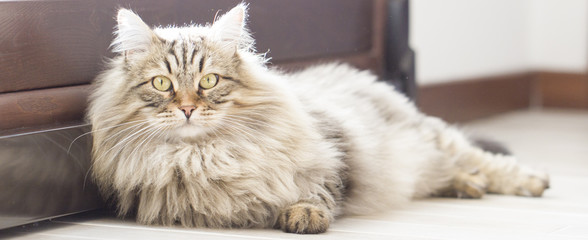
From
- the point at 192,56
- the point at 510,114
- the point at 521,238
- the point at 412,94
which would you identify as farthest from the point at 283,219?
the point at 510,114

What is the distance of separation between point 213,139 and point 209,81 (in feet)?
0.46

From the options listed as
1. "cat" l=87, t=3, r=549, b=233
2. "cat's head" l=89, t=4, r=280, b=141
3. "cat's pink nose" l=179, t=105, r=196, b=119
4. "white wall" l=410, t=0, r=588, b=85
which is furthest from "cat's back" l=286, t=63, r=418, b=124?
"white wall" l=410, t=0, r=588, b=85

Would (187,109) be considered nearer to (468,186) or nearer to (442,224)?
(442,224)

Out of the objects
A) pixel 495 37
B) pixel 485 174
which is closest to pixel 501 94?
pixel 495 37

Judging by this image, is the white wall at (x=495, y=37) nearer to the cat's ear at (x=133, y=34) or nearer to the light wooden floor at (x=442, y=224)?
the light wooden floor at (x=442, y=224)

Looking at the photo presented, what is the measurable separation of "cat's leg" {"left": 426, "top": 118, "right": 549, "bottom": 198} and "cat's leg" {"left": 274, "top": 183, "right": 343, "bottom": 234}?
1.96 ft

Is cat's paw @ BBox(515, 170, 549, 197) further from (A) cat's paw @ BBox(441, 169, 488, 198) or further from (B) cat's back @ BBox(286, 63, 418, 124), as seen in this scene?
(B) cat's back @ BBox(286, 63, 418, 124)

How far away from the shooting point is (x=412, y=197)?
2438mm

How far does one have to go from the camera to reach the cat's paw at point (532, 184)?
246 cm

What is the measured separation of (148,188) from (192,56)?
0.34 meters

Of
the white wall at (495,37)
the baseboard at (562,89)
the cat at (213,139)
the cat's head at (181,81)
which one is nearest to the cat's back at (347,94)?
the cat at (213,139)

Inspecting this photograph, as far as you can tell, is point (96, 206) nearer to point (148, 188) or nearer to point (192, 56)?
point (148, 188)

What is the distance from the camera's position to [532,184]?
247 cm

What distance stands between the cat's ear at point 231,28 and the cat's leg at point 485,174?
827 millimetres
